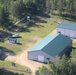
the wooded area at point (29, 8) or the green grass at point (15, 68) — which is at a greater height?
the wooded area at point (29, 8)

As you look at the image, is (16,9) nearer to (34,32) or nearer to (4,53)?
(34,32)

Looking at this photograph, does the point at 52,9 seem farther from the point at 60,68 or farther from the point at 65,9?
the point at 60,68

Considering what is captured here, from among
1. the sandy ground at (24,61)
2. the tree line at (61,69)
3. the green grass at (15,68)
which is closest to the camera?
the tree line at (61,69)

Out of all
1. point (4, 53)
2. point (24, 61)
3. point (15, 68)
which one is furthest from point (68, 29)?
point (15, 68)

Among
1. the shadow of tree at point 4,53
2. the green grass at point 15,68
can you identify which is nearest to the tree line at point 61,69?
the green grass at point 15,68

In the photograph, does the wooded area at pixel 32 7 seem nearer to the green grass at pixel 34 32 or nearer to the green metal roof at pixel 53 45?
the green grass at pixel 34 32

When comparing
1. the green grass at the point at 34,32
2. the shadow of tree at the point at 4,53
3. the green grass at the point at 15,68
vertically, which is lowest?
the green grass at the point at 15,68

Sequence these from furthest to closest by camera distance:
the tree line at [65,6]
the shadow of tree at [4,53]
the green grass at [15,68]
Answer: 1. the tree line at [65,6]
2. the shadow of tree at [4,53]
3. the green grass at [15,68]

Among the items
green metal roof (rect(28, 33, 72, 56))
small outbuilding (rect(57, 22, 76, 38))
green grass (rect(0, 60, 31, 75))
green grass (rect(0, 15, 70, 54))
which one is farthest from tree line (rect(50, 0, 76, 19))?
green grass (rect(0, 60, 31, 75))

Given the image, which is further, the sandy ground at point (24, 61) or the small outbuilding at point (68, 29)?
the small outbuilding at point (68, 29)
